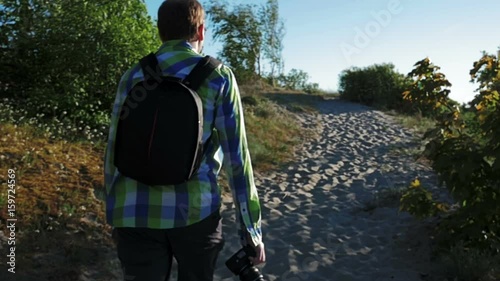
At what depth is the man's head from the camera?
173 centimetres

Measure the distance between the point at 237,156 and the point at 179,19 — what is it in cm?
54

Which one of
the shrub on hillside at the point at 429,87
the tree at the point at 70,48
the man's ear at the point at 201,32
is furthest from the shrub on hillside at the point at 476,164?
the tree at the point at 70,48

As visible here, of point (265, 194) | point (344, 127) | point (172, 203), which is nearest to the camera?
point (172, 203)

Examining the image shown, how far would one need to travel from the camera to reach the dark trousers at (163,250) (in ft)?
5.48

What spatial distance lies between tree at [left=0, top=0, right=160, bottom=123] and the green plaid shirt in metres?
5.29

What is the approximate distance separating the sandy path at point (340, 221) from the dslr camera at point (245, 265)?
7.64 feet

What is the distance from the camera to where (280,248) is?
4645mm

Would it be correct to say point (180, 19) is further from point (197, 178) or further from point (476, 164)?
point (476, 164)

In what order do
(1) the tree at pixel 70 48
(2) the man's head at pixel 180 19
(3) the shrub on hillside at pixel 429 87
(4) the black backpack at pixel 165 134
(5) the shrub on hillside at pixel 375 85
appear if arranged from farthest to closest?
(5) the shrub on hillside at pixel 375 85 < (1) the tree at pixel 70 48 < (3) the shrub on hillside at pixel 429 87 < (2) the man's head at pixel 180 19 < (4) the black backpack at pixel 165 134

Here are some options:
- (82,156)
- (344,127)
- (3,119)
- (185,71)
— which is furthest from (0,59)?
(344,127)

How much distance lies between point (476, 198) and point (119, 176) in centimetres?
312

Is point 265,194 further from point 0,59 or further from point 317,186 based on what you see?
point 0,59

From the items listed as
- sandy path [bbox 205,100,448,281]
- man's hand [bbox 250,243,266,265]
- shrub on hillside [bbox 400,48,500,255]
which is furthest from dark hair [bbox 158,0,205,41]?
sandy path [bbox 205,100,448,281]

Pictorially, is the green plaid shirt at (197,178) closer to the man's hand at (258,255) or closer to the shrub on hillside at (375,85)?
the man's hand at (258,255)
